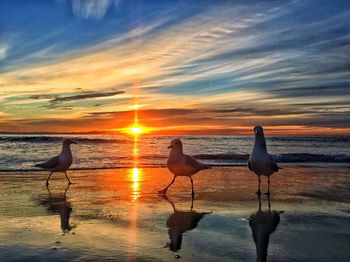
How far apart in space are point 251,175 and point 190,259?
10.1 metres

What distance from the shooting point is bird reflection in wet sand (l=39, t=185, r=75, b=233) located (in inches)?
275

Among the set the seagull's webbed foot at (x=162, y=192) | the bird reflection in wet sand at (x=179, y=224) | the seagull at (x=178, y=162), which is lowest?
the bird reflection in wet sand at (x=179, y=224)

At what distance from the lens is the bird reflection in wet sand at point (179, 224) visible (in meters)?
5.89

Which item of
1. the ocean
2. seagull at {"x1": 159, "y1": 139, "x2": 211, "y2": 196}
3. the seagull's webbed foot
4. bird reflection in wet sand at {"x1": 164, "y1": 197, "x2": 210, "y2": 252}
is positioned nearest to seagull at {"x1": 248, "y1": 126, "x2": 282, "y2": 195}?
seagull at {"x1": 159, "y1": 139, "x2": 211, "y2": 196}

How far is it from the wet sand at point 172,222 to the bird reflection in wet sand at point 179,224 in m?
0.02

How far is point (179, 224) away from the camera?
712cm

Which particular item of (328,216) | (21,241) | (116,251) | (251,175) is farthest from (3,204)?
(251,175)

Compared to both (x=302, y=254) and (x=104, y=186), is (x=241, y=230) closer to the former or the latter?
(x=302, y=254)

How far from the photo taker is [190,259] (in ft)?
16.8

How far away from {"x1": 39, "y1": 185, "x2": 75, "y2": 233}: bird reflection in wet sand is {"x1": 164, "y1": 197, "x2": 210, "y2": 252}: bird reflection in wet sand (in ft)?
5.49

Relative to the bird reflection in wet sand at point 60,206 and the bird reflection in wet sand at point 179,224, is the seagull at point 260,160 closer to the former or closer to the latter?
the bird reflection in wet sand at point 179,224

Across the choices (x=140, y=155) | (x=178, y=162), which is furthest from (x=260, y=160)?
(x=140, y=155)

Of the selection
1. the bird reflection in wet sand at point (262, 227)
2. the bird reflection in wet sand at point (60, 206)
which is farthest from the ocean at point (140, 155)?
the bird reflection in wet sand at point (262, 227)

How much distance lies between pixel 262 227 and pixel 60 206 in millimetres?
4292
